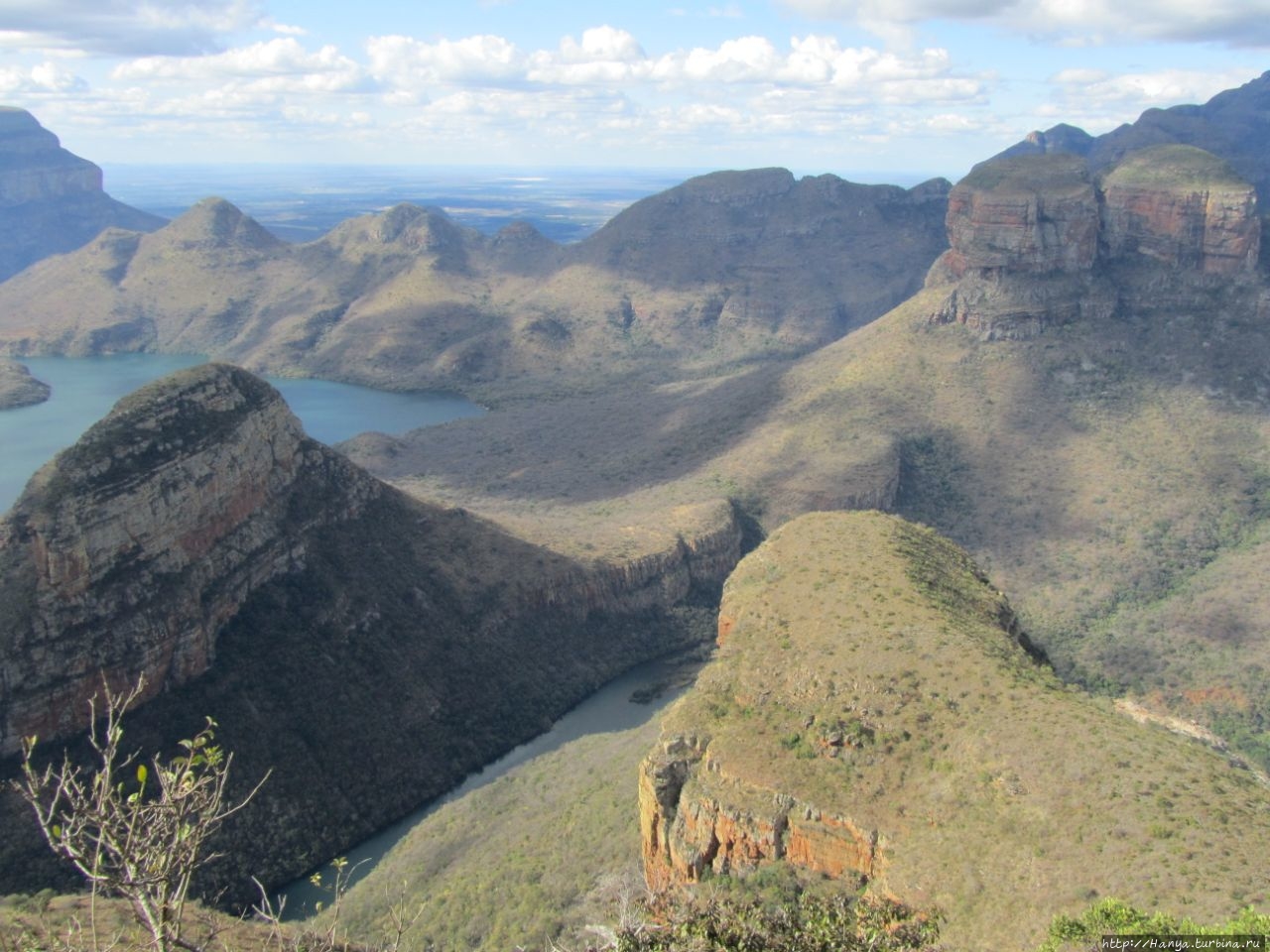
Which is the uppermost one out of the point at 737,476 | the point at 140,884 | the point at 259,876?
the point at 140,884

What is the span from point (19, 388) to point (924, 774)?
134082 mm

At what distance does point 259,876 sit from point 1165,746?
116 ft

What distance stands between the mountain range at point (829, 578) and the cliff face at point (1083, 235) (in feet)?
1.06

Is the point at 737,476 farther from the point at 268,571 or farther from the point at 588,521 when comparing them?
the point at 268,571

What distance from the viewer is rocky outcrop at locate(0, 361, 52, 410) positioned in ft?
416

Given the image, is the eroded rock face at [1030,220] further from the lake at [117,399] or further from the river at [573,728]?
the lake at [117,399]

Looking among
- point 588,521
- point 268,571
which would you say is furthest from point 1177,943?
point 588,521

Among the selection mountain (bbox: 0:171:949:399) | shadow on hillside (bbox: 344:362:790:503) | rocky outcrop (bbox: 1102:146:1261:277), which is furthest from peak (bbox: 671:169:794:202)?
rocky outcrop (bbox: 1102:146:1261:277)

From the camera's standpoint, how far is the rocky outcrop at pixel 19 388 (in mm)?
126750

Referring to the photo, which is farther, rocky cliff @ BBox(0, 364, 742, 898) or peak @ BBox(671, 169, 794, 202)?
peak @ BBox(671, 169, 794, 202)

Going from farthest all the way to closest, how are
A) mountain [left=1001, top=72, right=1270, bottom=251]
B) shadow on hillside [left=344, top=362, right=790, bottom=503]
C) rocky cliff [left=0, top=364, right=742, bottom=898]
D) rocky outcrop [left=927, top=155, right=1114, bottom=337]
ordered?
mountain [left=1001, top=72, right=1270, bottom=251] < shadow on hillside [left=344, top=362, right=790, bottom=503] < rocky outcrop [left=927, top=155, right=1114, bottom=337] < rocky cliff [left=0, top=364, right=742, bottom=898]

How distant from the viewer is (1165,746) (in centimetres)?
3059

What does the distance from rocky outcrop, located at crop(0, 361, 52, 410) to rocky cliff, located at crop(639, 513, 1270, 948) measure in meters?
117

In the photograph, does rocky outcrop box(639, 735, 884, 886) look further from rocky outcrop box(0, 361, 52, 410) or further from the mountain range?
rocky outcrop box(0, 361, 52, 410)
